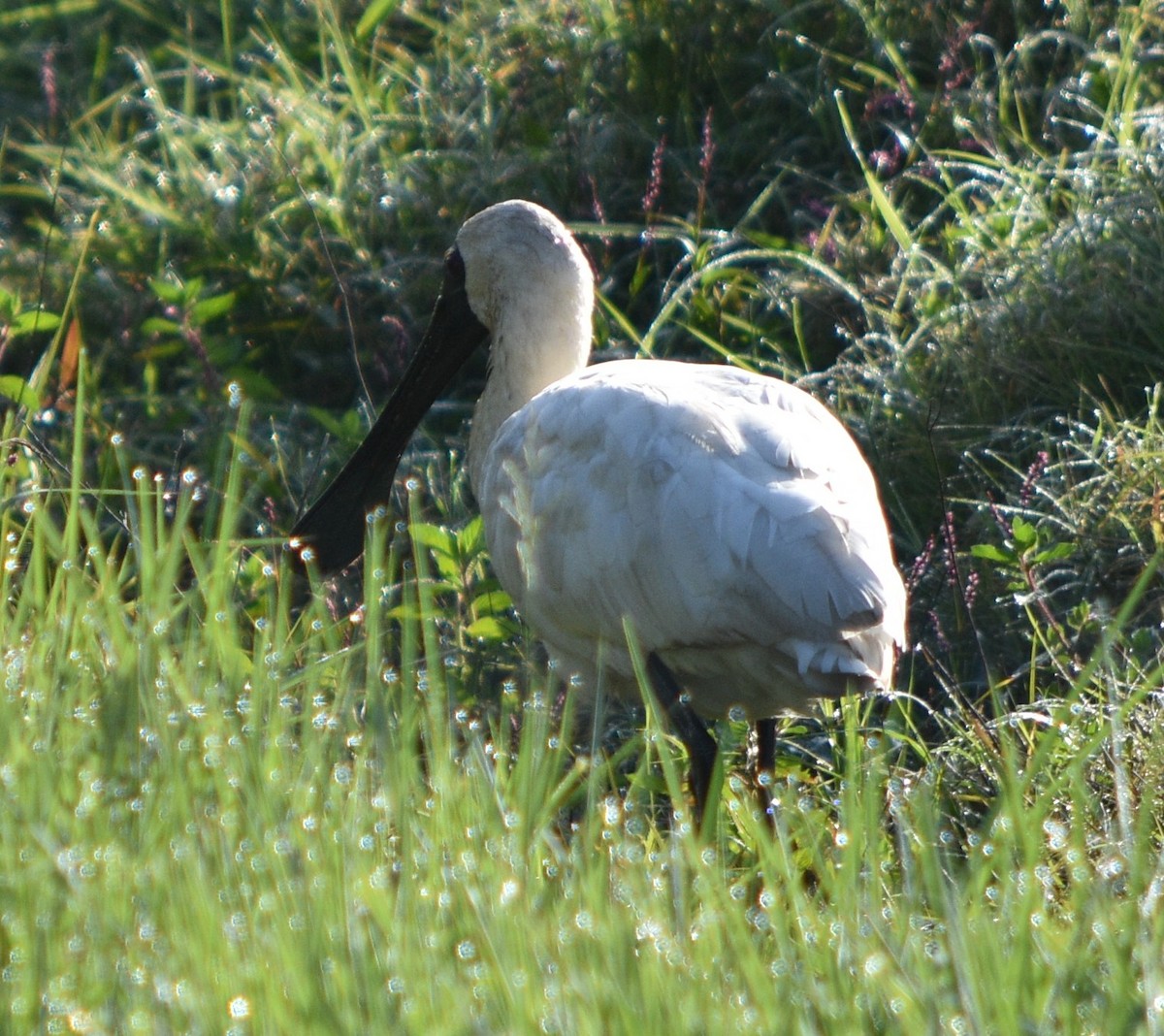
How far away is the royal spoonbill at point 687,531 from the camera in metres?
3.00

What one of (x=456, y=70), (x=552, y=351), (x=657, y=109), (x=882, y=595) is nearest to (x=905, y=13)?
(x=657, y=109)

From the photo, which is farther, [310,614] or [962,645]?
[962,645]

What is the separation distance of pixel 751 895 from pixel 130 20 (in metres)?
5.46

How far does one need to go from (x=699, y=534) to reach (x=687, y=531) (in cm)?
3

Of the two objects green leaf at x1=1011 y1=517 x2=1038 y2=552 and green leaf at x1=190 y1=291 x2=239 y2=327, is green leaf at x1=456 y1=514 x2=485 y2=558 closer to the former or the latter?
green leaf at x1=1011 y1=517 x2=1038 y2=552

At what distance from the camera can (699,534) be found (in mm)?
3139

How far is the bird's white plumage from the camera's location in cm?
299

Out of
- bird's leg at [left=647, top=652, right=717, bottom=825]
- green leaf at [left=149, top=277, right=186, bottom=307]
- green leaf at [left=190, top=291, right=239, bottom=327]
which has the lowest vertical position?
bird's leg at [left=647, top=652, right=717, bottom=825]

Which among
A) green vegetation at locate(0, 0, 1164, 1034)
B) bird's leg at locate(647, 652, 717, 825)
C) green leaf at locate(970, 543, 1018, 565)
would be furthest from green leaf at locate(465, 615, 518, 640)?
green leaf at locate(970, 543, 1018, 565)

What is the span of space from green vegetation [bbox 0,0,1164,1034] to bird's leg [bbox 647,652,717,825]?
0.13 metres

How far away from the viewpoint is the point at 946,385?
14.7 feet

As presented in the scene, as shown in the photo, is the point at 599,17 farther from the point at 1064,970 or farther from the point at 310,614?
the point at 1064,970

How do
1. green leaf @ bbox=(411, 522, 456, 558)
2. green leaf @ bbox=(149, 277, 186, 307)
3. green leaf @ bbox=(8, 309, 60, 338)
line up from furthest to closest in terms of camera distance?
green leaf @ bbox=(149, 277, 186, 307), green leaf @ bbox=(8, 309, 60, 338), green leaf @ bbox=(411, 522, 456, 558)

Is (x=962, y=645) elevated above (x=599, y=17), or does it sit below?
below
